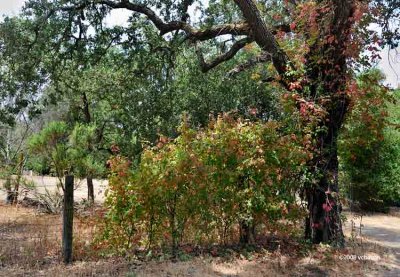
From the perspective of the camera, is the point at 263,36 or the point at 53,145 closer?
the point at 53,145

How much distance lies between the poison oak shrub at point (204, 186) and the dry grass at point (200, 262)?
1.22 feet

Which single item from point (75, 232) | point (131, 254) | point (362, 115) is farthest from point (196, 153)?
point (362, 115)

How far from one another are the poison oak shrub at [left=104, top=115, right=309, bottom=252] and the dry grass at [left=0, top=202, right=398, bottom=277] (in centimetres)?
37

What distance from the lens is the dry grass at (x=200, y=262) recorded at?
18.2 feet

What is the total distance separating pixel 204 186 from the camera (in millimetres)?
6098

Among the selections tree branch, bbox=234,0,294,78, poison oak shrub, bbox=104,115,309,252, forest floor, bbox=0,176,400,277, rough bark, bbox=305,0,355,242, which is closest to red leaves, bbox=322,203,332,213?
rough bark, bbox=305,0,355,242

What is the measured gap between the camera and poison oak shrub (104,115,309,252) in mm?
5980

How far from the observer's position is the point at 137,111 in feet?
49.1

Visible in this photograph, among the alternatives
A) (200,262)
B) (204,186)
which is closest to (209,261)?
(200,262)

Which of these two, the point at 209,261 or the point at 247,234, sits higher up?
the point at 247,234

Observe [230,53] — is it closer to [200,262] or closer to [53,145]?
[53,145]

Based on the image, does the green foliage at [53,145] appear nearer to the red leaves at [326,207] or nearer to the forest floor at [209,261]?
the forest floor at [209,261]

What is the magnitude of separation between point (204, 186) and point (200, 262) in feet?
3.38

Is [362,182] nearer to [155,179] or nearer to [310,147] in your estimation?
[310,147]
